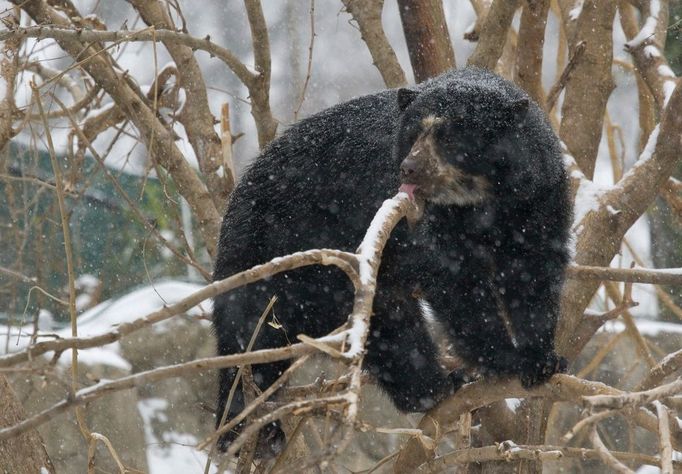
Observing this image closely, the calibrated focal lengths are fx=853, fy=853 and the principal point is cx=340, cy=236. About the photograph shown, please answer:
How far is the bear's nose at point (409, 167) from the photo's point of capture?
330 centimetres

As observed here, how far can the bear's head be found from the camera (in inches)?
137

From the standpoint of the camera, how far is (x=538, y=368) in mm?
3482

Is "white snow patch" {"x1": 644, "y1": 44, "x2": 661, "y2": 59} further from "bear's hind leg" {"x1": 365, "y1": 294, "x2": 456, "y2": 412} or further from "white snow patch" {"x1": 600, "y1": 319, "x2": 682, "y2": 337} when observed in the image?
"white snow patch" {"x1": 600, "y1": 319, "x2": 682, "y2": 337}

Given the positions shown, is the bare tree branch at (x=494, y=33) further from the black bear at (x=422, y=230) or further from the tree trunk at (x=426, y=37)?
the black bear at (x=422, y=230)

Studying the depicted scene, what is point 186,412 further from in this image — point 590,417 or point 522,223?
point 590,417

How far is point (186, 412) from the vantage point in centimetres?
922

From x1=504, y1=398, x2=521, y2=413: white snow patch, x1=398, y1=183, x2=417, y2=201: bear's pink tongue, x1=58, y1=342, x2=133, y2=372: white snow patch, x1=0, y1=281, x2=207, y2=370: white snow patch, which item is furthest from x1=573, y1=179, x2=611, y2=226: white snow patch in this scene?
x1=58, y1=342, x2=133, y2=372: white snow patch

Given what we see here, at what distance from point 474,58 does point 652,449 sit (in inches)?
248

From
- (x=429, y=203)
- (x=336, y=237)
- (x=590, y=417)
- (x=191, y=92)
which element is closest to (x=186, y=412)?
(x=191, y=92)

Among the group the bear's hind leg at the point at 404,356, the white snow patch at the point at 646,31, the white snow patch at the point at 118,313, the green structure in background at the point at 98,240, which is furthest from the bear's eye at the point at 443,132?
the green structure in background at the point at 98,240

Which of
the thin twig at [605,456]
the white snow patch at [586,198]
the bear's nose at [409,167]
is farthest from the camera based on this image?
the white snow patch at [586,198]

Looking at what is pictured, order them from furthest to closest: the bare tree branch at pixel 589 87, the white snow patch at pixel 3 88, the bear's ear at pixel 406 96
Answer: the bare tree branch at pixel 589 87 < the white snow patch at pixel 3 88 < the bear's ear at pixel 406 96

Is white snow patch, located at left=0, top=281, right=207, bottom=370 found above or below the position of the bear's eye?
below

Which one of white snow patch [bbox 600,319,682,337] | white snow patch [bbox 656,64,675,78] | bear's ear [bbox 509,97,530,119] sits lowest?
white snow patch [bbox 600,319,682,337]
